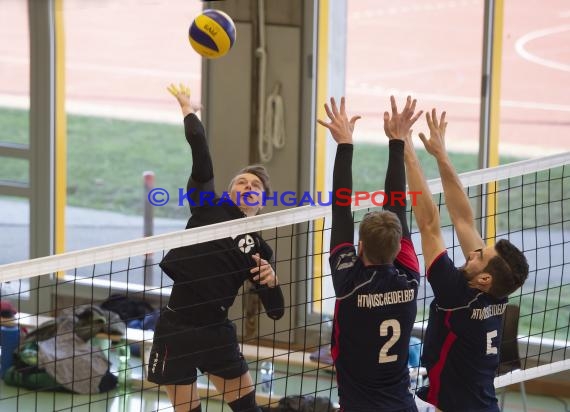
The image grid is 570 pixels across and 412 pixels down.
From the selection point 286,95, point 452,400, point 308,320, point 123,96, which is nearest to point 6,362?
point 308,320

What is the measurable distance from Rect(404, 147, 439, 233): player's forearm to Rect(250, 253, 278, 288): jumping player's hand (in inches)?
37.9

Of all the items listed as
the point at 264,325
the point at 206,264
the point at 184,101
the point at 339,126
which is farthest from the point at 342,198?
the point at 264,325

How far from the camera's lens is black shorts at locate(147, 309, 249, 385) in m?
5.95

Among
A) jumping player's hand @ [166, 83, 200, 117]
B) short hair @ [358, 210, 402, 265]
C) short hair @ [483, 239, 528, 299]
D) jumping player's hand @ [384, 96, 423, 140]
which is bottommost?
short hair @ [483, 239, 528, 299]

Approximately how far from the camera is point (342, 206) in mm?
5035

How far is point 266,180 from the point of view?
6.17m

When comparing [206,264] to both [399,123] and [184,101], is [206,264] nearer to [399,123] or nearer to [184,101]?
[184,101]

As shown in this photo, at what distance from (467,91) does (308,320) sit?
2796 mm

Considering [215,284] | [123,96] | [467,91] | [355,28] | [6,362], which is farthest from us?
[123,96]

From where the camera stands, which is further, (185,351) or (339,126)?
(185,351)

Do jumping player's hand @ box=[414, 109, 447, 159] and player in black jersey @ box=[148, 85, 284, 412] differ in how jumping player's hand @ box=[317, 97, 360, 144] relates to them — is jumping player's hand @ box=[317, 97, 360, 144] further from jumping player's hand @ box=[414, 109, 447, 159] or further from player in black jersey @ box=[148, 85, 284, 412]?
player in black jersey @ box=[148, 85, 284, 412]

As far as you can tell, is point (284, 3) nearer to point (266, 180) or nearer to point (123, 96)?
point (266, 180)

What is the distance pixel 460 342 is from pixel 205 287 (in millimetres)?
1450

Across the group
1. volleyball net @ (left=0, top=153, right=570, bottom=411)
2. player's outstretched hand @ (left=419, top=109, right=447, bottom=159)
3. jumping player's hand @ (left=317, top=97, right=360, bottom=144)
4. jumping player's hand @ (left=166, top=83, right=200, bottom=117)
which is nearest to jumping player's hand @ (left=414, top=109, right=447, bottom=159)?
player's outstretched hand @ (left=419, top=109, right=447, bottom=159)
